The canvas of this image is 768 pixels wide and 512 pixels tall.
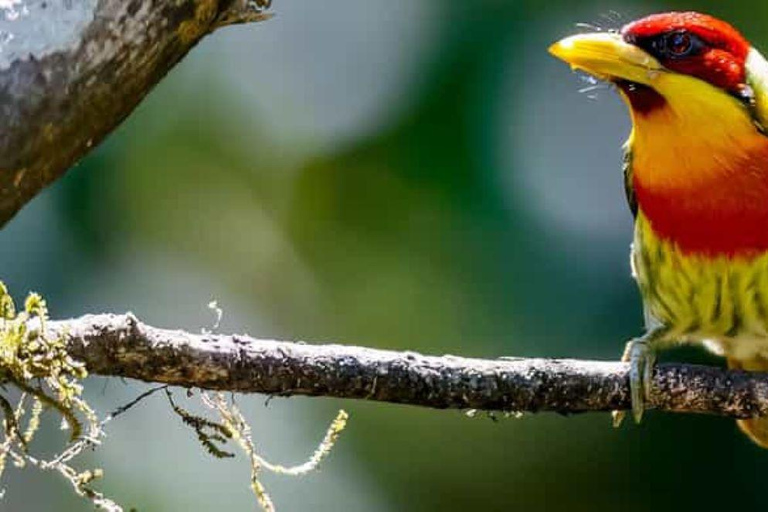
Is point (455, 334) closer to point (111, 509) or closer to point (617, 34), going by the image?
point (617, 34)

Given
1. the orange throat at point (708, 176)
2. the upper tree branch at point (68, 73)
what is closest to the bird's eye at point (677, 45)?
the orange throat at point (708, 176)

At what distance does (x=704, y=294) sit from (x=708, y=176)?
0.28 meters

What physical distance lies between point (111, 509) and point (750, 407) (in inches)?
49.4

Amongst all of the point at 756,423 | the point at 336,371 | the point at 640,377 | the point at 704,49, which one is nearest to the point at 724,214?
the point at 704,49

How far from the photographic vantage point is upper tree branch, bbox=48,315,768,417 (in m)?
2.26

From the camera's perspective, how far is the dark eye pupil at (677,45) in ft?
11.3

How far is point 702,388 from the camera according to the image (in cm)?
293

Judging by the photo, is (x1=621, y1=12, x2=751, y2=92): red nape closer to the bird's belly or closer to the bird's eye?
the bird's eye

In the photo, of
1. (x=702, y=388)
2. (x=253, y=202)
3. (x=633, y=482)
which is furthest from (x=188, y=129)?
(x=702, y=388)

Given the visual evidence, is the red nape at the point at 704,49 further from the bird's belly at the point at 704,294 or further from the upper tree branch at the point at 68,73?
the upper tree branch at the point at 68,73

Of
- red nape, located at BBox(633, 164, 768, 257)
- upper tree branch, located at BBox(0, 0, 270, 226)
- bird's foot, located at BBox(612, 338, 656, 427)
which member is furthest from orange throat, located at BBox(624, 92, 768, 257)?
upper tree branch, located at BBox(0, 0, 270, 226)

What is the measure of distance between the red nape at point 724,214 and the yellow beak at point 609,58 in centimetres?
28

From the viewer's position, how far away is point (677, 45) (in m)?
3.43

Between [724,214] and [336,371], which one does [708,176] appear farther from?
[336,371]
